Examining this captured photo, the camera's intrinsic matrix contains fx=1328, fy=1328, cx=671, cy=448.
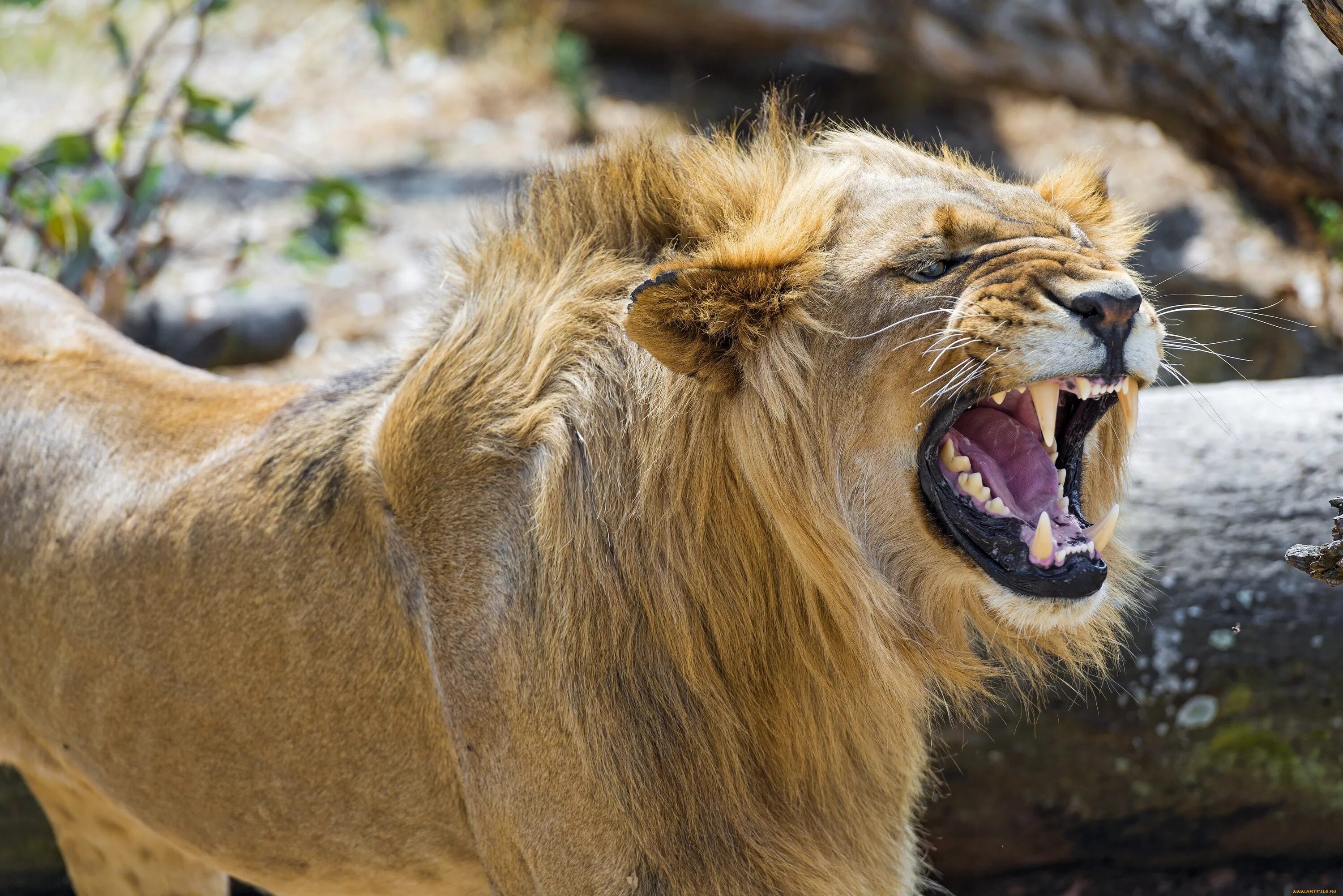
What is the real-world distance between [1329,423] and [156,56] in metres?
9.40

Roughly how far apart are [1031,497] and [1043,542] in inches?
7.5

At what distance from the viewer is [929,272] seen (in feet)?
8.02

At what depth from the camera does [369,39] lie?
10719 mm

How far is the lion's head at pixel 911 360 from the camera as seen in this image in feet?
7.61

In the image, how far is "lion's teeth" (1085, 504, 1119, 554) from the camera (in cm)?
250

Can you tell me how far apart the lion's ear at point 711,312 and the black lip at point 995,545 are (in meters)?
0.36

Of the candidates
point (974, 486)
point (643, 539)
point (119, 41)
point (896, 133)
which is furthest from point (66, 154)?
point (896, 133)

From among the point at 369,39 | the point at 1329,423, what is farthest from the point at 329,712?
the point at 369,39

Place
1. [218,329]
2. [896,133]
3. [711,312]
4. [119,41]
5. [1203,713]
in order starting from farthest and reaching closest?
[896,133]
[218,329]
[119,41]
[1203,713]
[711,312]

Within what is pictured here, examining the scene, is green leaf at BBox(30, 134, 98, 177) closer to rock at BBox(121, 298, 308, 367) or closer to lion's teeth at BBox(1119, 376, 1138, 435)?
rock at BBox(121, 298, 308, 367)

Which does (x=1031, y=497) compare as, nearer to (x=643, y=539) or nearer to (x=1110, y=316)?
(x=1110, y=316)

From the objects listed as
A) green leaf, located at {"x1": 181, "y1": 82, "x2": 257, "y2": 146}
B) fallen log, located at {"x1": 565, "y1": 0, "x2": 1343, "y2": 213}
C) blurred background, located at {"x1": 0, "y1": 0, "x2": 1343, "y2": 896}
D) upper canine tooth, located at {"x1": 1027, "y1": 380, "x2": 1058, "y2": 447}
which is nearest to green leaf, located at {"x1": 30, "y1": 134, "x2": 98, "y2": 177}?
blurred background, located at {"x1": 0, "y1": 0, "x2": 1343, "y2": 896}

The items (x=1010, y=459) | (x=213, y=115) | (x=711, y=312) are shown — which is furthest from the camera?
(x=213, y=115)

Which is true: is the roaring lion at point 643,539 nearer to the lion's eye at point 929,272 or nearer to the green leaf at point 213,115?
the lion's eye at point 929,272
